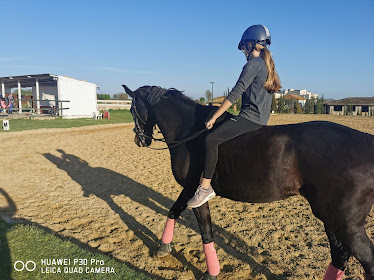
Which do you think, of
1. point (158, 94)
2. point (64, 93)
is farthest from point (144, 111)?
point (64, 93)

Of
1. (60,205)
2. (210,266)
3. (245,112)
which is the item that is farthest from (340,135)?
(60,205)

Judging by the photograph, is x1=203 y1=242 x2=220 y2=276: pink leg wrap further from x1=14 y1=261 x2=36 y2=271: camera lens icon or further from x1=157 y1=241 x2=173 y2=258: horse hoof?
x1=14 y1=261 x2=36 y2=271: camera lens icon

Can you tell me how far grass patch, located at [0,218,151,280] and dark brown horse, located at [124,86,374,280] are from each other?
1.25m

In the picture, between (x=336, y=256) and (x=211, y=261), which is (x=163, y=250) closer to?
(x=211, y=261)

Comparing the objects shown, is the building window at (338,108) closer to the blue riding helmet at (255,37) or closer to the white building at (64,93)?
the white building at (64,93)

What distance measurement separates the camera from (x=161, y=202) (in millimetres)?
6230

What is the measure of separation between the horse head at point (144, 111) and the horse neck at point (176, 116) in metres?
0.15

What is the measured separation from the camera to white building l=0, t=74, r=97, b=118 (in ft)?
91.2

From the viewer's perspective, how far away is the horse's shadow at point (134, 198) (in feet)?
13.0

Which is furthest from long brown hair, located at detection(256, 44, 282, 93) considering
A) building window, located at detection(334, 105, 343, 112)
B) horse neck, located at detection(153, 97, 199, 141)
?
building window, located at detection(334, 105, 343, 112)

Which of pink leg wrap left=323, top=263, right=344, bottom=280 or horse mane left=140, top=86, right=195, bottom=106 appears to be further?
horse mane left=140, top=86, right=195, bottom=106

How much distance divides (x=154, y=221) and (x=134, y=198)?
1.52m

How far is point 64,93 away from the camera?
92.7ft

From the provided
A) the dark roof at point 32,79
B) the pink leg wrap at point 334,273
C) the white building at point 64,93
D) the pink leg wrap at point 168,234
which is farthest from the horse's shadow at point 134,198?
the dark roof at point 32,79
